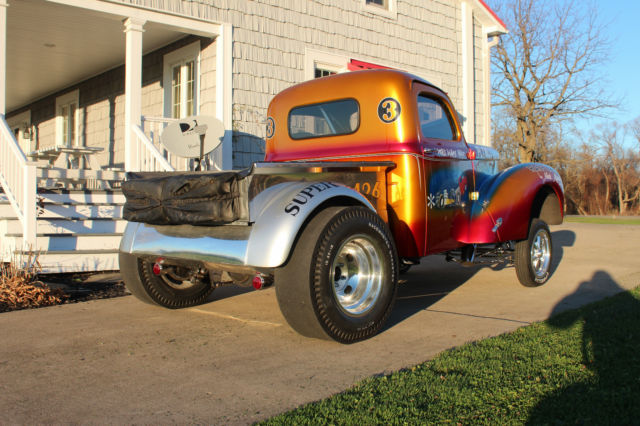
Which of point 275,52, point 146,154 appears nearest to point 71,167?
point 146,154

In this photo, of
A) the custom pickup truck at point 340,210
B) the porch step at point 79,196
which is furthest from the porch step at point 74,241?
the custom pickup truck at point 340,210

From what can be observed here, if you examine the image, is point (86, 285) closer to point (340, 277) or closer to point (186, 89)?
point (340, 277)

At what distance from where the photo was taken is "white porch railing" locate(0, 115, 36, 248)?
6.47 m

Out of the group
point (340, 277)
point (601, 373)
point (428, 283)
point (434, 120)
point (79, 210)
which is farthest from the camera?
point (79, 210)

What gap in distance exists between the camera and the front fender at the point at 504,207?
5.47 metres

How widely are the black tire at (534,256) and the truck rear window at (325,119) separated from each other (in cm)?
249

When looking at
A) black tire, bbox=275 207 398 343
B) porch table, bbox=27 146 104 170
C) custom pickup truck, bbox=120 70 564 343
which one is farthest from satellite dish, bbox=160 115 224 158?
porch table, bbox=27 146 104 170

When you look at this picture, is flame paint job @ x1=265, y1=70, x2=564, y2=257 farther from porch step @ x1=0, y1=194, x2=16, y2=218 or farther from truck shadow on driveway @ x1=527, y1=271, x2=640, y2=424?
porch step @ x1=0, y1=194, x2=16, y2=218

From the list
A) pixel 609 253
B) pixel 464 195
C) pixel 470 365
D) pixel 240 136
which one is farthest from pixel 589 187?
pixel 470 365

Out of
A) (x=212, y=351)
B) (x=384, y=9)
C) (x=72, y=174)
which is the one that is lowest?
(x=212, y=351)

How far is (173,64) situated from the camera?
36.3 feet

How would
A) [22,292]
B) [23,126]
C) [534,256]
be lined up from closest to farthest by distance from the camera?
[22,292]
[534,256]
[23,126]

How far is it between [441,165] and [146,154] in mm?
5208

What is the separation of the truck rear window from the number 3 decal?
0.25m
